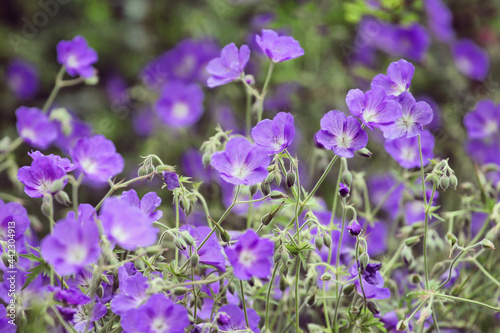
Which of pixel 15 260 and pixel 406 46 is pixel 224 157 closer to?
pixel 15 260

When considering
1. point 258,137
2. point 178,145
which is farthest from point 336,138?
point 178,145

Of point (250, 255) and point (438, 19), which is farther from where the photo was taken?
point (438, 19)

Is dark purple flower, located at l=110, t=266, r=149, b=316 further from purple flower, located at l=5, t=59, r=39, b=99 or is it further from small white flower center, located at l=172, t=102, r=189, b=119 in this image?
purple flower, located at l=5, t=59, r=39, b=99

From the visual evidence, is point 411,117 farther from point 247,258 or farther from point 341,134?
point 247,258

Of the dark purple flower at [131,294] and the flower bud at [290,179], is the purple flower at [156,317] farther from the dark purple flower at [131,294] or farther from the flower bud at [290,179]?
the flower bud at [290,179]

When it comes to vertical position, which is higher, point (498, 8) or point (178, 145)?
point (498, 8)

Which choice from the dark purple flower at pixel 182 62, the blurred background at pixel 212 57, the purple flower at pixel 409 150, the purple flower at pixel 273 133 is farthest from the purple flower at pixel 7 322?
the dark purple flower at pixel 182 62

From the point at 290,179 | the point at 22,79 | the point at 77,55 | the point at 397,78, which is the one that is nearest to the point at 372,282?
the point at 290,179

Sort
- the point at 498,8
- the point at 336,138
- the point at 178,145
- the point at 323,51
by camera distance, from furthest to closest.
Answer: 1. the point at 498,8
2. the point at 323,51
3. the point at 178,145
4. the point at 336,138
